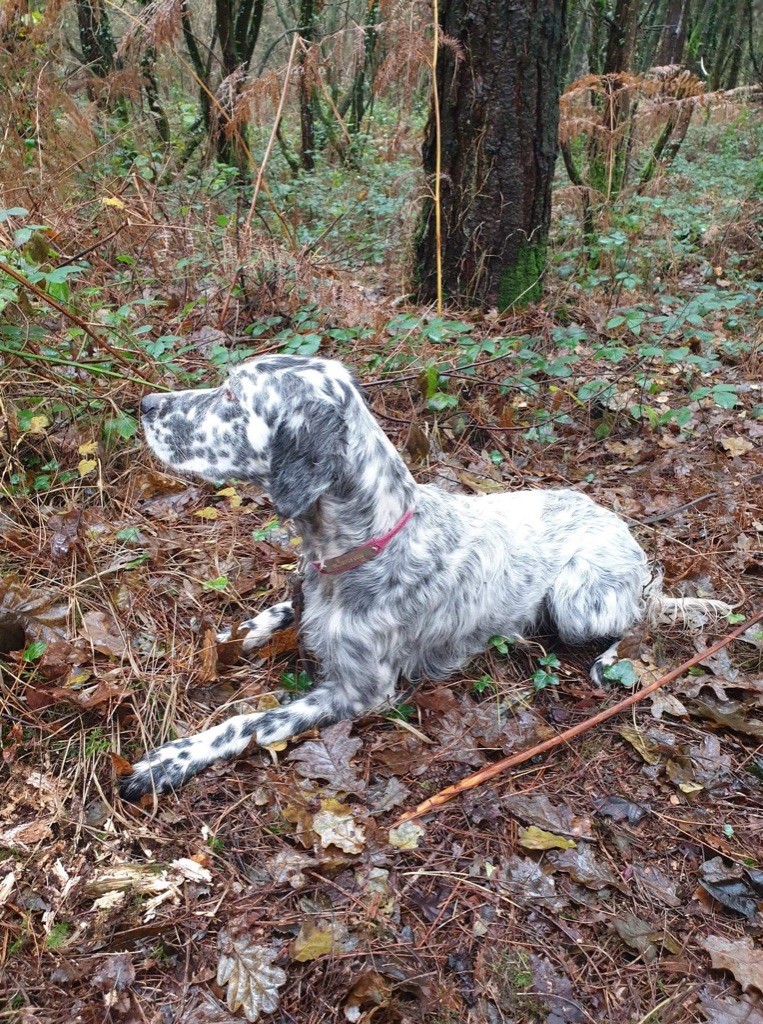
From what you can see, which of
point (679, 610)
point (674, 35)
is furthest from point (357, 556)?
point (674, 35)

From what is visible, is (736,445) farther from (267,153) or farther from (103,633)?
(103,633)

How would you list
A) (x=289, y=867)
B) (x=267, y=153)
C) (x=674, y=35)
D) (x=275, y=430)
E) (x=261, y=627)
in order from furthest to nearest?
(x=674, y=35), (x=267, y=153), (x=261, y=627), (x=275, y=430), (x=289, y=867)

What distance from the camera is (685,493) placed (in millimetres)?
4809

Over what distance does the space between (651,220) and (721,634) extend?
618 cm

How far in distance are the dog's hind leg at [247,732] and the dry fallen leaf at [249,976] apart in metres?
0.69

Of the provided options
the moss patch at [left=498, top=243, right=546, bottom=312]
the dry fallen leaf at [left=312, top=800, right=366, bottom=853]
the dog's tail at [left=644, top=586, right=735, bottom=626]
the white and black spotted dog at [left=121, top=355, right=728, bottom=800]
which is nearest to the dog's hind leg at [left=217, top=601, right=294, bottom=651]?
the white and black spotted dog at [left=121, top=355, right=728, bottom=800]

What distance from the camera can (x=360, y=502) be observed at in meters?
3.13

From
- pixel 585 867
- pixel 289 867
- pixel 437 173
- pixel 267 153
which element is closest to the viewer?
pixel 289 867

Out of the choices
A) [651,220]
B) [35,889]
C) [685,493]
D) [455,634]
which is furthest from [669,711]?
[651,220]

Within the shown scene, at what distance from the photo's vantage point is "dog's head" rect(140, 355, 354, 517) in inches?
116

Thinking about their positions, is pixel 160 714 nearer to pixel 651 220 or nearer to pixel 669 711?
pixel 669 711

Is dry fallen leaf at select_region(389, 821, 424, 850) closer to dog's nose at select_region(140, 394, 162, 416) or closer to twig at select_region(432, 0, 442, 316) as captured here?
dog's nose at select_region(140, 394, 162, 416)

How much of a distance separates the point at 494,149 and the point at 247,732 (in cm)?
499

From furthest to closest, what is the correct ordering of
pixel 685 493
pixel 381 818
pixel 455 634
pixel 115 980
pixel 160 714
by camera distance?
pixel 685 493 → pixel 455 634 → pixel 160 714 → pixel 381 818 → pixel 115 980
